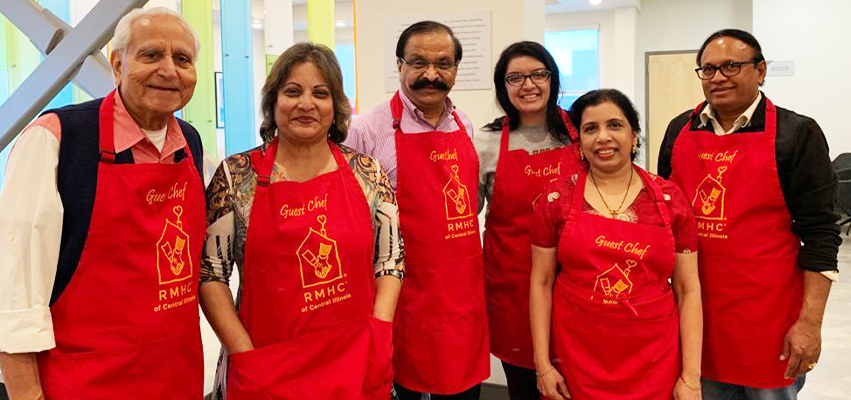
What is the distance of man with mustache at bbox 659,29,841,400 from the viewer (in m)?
1.65

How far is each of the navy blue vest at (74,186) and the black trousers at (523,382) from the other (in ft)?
4.32

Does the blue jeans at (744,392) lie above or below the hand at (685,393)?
below

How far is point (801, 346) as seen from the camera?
1.66 meters

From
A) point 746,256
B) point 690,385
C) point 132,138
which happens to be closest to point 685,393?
point 690,385

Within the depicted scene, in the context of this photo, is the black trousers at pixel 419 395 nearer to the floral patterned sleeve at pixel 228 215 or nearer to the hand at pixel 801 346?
the floral patterned sleeve at pixel 228 215

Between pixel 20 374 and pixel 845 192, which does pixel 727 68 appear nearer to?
pixel 20 374

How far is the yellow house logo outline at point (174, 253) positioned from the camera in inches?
A: 51.2

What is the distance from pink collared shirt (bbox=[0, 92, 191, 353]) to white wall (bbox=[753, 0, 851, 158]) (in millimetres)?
7862

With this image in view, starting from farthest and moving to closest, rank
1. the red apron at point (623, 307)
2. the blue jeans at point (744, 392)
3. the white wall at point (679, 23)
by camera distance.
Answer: the white wall at point (679, 23) → the blue jeans at point (744, 392) → the red apron at point (623, 307)

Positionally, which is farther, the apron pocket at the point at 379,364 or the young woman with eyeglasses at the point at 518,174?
the young woman with eyeglasses at the point at 518,174

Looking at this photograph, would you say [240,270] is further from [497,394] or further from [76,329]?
[497,394]

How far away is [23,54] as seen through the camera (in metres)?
4.36

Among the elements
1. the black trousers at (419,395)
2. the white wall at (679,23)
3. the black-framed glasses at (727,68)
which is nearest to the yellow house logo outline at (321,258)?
the black trousers at (419,395)

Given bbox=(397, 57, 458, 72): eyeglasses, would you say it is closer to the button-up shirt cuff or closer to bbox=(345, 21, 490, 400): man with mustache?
bbox=(345, 21, 490, 400): man with mustache
